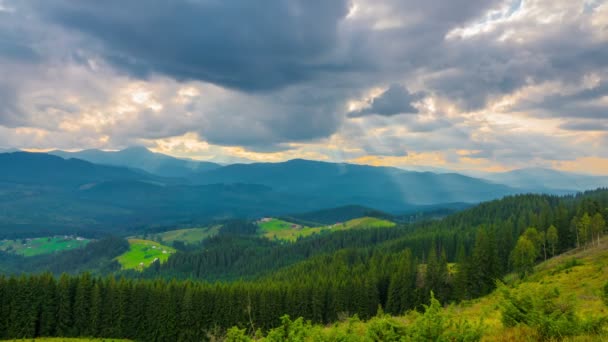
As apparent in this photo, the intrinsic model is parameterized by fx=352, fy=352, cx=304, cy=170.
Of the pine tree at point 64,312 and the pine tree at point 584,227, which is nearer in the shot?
the pine tree at point 64,312

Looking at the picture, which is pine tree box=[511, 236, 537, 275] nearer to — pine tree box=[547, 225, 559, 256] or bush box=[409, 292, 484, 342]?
Answer: pine tree box=[547, 225, 559, 256]

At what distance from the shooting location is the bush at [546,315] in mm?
14250

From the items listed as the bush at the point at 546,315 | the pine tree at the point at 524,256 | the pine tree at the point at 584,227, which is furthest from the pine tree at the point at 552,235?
the bush at the point at 546,315

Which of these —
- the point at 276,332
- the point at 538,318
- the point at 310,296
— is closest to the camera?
the point at 538,318

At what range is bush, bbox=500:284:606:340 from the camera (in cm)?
1425

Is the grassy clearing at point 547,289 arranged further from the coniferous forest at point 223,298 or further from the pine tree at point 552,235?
the pine tree at point 552,235

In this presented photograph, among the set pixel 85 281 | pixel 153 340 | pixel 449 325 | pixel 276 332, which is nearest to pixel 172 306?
pixel 153 340

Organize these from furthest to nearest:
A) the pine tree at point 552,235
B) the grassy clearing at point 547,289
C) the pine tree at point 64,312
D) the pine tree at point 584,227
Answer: the pine tree at point 552,235, the pine tree at point 584,227, the pine tree at point 64,312, the grassy clearing at point 547,289

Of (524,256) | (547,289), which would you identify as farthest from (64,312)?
(524,256)

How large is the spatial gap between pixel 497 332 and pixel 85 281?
341ft

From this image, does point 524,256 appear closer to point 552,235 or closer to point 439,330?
point 552,235

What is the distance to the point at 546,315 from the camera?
15055 millimetres

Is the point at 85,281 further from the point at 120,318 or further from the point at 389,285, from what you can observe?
the point at 389,285

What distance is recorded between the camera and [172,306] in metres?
93.1
